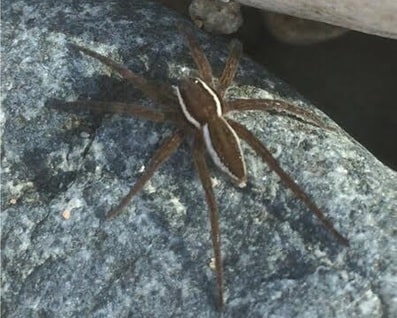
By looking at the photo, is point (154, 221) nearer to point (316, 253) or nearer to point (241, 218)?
point (241, 218)

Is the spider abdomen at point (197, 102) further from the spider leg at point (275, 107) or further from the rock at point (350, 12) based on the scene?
the rock at point (350, 12)

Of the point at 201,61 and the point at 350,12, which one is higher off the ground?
the point at 350,12

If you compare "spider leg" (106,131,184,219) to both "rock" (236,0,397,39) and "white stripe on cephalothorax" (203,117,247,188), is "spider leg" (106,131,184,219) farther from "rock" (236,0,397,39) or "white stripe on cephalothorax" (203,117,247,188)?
"rock" (236,0,397,39)

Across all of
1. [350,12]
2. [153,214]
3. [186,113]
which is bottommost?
[153,214]

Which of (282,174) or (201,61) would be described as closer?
(282,174)

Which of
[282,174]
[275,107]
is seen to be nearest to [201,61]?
[275,107]

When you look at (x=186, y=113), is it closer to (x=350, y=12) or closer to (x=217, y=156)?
(x=217, y=156)
